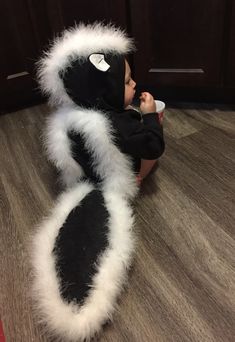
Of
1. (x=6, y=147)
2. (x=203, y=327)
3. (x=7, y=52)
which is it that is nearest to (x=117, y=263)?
(x=203, y=327)

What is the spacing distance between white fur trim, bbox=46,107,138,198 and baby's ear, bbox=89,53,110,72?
0.12 metres

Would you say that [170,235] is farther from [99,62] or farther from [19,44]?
[19,44]

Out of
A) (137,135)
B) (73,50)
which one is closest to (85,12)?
(73,50)

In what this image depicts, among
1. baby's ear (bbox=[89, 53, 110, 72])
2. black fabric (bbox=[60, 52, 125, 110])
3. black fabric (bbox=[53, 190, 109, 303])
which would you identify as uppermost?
baby's ear (bbox=[89, 53, 110, 72])

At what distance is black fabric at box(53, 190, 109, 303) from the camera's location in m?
0.78

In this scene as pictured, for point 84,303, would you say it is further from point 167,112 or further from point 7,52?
point 7,52

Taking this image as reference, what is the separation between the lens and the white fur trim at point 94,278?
0.74m

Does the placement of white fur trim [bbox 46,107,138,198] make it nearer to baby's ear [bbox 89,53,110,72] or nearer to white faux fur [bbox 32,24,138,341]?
white faux fur [bbox 32,24,138,341]

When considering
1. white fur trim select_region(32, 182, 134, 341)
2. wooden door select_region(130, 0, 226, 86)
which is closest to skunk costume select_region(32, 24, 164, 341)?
white fur trim select_region(32, 182, 134, 341)

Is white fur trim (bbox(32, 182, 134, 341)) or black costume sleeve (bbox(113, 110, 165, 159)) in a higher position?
black costume sleeve (bbox(113, 110, 165, 159))

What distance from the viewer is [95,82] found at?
965 millimetres

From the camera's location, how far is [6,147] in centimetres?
147

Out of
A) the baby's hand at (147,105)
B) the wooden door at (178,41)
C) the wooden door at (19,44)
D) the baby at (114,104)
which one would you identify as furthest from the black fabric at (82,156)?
the wooden door at (19,44)

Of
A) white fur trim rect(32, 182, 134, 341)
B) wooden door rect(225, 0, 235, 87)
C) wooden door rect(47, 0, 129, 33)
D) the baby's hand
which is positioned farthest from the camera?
wooden door rect(47, 0, 129, 33)
